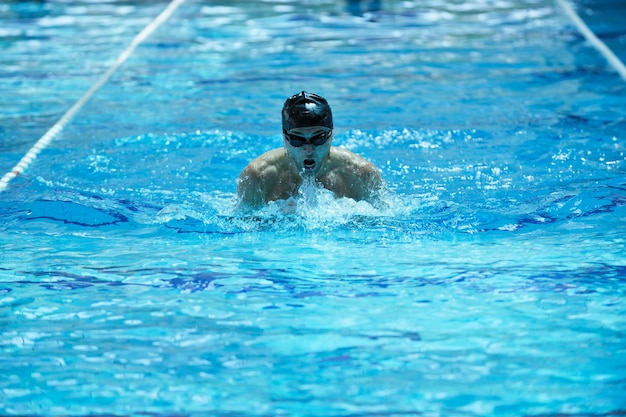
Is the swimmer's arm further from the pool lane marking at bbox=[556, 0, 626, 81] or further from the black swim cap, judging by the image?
the pool lane marking at bbox=[556, 0, 626, 81]

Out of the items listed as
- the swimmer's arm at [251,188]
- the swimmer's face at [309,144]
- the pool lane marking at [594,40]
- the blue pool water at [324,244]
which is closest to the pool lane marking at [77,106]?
the blue pool water at [324,244]

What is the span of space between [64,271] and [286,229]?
102cm

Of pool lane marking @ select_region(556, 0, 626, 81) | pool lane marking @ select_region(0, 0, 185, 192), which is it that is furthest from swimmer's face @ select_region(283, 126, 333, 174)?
pool lane marking @ select_region(556, 0, 626, 81)

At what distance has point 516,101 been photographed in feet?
22.4

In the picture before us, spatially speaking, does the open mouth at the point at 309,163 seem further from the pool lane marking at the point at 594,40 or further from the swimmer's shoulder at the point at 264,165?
the pool lane marking at the point at 594,40

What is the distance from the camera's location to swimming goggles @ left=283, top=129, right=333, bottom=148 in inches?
166

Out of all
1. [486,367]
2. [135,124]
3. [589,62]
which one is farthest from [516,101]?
[486,367]

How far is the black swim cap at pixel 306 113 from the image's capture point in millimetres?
4145

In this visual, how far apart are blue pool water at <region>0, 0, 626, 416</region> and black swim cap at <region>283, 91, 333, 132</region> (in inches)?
15.2

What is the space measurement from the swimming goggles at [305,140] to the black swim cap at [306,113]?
3cm

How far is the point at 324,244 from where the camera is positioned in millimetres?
4156

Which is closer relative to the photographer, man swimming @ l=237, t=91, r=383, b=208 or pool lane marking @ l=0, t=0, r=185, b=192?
man swimming @ l=237, t=91, r=383, b=208

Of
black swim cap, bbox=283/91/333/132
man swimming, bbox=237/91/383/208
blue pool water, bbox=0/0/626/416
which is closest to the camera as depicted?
blue pool water, bbox=0/0/626/416

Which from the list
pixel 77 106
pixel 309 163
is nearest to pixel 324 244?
pixel 309 163
